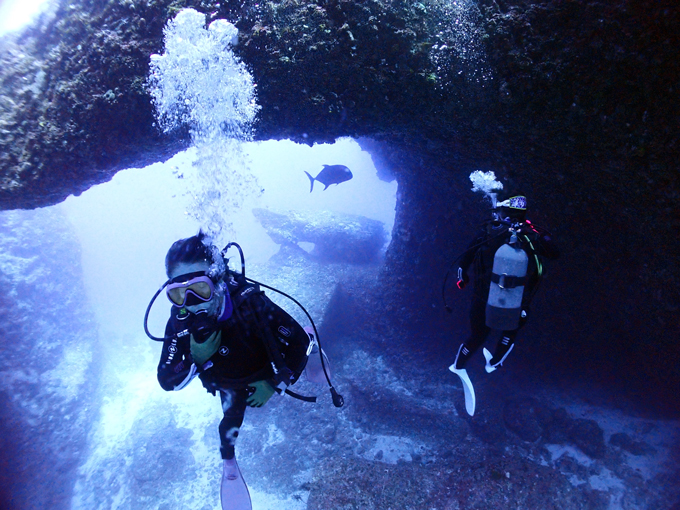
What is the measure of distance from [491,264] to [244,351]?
3.28 metres

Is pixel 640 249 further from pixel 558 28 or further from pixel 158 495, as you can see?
pixel 158 495

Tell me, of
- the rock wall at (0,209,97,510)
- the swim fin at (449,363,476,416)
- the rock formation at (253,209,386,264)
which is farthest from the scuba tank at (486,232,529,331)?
the rock wall at (0,209,97,510)

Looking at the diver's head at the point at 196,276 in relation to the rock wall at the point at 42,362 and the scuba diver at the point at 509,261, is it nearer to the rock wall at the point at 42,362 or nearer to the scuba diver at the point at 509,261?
the scuba diver at the point at 509,261

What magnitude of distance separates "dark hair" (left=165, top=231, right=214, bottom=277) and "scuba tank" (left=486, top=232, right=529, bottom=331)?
3.27m

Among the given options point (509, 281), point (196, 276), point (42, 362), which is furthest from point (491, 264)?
point (42, 362)

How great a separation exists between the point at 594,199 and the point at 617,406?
5453mm

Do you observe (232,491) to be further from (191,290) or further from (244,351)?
(191,290)

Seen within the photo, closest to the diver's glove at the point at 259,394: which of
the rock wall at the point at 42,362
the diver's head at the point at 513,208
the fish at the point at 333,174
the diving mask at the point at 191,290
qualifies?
the diving mask at the point at 191,290

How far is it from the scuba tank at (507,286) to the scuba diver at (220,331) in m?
2.21

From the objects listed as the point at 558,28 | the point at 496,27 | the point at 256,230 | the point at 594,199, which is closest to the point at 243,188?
the point at 496,27

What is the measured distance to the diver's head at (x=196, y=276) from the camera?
2.69 meters

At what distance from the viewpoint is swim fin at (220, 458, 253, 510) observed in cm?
382

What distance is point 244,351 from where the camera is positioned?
10.7 feet

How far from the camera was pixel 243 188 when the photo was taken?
5.08m
